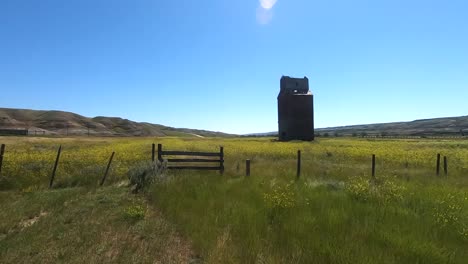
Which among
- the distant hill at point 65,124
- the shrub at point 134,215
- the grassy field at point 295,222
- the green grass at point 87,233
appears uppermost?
the distant hill at point 65,124

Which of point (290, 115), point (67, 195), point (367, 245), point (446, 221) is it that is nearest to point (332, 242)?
point (367, 245)

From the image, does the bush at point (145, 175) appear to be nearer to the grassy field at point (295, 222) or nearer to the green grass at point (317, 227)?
the grassy field at point (295, 222)

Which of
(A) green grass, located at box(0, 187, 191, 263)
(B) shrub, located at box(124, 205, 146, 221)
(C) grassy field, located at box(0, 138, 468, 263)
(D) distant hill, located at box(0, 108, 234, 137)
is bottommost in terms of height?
(A) green grass, located at box(0, 187, 191, 263)

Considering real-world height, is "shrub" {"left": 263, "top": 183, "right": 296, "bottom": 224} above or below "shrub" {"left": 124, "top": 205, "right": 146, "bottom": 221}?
above

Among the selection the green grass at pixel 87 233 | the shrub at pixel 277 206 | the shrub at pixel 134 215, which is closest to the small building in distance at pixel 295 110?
the green grass at pixel 87 233

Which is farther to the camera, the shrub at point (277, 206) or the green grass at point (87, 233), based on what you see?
the shrub at point (277, 206)

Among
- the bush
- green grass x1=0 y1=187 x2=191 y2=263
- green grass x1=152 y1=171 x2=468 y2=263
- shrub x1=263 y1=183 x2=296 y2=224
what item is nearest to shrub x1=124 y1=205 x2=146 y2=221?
green grass x1=0 y1=187 x2=191 y2=263

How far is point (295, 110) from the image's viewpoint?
63844 mm

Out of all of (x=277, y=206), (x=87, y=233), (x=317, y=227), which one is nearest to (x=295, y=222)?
(x=317, y=227)

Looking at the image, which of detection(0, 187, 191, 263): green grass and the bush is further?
the bush

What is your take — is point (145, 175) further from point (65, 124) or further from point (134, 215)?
point (65, 124)

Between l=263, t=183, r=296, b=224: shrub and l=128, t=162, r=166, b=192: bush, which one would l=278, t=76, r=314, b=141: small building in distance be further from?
l=263, t=183, r=296, b=224: shrub

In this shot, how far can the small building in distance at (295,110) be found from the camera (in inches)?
2506

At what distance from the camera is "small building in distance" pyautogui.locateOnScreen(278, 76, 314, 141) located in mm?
63656
